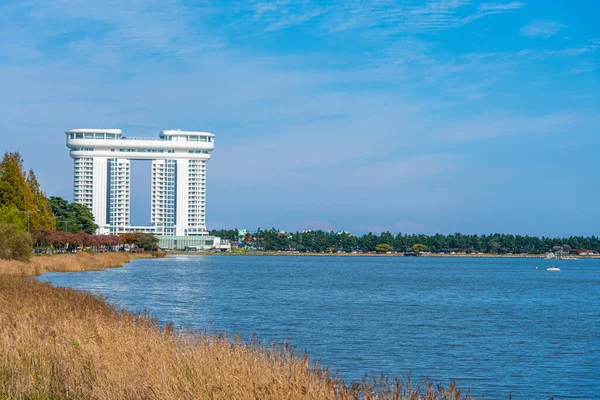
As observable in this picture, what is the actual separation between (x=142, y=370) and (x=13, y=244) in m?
52.3

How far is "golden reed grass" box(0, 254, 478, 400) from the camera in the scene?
36.0 feet

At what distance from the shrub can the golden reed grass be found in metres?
45.4

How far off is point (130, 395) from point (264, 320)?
21810mm

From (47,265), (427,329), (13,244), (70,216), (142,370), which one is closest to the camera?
(142,370)

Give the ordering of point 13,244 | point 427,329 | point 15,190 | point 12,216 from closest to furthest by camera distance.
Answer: point 427,329, point 13,244, point 12,216, point 15,190

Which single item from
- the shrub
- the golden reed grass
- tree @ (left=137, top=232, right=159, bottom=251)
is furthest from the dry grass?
tree @ (left=137, top=232, right=159, bottom=251)

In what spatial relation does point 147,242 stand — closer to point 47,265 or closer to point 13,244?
point 47,265

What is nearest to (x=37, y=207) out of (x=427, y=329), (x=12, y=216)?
(x=12, y=216)

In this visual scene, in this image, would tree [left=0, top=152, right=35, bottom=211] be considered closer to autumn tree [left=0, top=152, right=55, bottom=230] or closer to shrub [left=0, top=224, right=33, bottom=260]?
autumn tree [left=0, top=152, right=55, bottom=230]

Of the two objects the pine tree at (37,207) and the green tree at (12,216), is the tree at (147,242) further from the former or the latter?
the green tree at (12,216)

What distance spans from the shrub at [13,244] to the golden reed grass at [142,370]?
45.4 m

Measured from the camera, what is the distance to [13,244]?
60531 millimetres

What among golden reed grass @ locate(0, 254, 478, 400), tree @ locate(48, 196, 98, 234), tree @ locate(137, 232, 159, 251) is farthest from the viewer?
tree @ locate(137, 232, 159, 251)

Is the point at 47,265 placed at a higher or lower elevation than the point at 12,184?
lower
